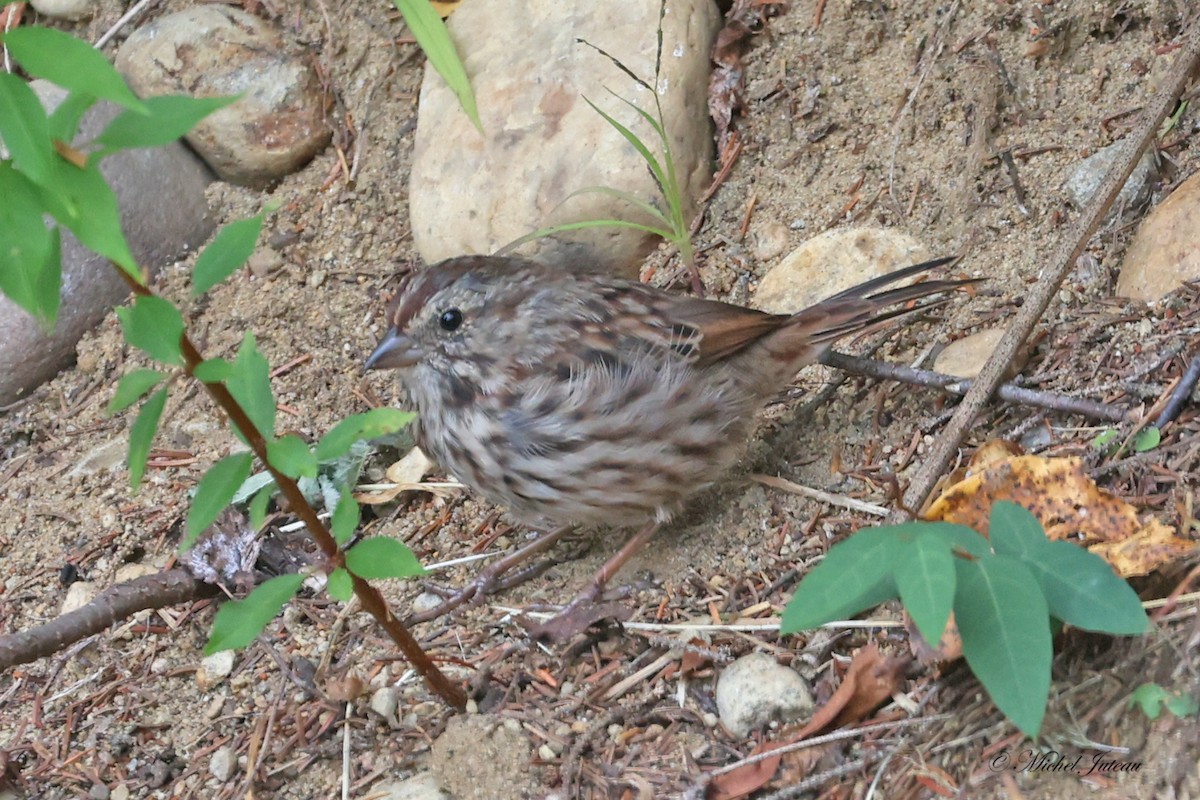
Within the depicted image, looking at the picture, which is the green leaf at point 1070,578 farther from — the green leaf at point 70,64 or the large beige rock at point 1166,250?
the green leaf at point 70,64

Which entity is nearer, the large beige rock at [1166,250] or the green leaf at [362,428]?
the green leaf at [362,428]

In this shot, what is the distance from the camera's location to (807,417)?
366 cm

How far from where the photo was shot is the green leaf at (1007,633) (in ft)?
6.10

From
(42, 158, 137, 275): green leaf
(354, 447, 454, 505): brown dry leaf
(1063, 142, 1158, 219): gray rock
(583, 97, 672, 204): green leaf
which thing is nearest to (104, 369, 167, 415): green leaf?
(42, 158, 137, 275): green leaf

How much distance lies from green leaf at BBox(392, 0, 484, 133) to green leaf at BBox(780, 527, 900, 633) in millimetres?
2232

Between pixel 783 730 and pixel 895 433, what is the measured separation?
1.14 m

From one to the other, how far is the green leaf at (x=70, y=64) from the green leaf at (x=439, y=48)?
206 centimetres

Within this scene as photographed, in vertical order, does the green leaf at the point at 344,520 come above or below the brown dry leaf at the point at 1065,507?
above

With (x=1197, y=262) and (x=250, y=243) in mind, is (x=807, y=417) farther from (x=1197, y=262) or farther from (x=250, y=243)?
(x=250, y=243)

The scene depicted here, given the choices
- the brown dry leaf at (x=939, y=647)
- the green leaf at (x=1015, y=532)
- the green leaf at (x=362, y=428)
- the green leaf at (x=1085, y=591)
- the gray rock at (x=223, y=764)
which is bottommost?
the brown dry leaf at (x=939, y=647)

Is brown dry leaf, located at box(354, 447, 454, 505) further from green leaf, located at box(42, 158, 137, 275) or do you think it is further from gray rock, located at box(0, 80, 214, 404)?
green leaf, located at box(42, 158, 137, 275)

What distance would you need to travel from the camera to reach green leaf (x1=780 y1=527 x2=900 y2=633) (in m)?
1.92

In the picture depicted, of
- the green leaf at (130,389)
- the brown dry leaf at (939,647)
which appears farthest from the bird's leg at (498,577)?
the green leaf at (130,389)

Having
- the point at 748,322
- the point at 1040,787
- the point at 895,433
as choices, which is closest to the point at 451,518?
the point at 748,322
